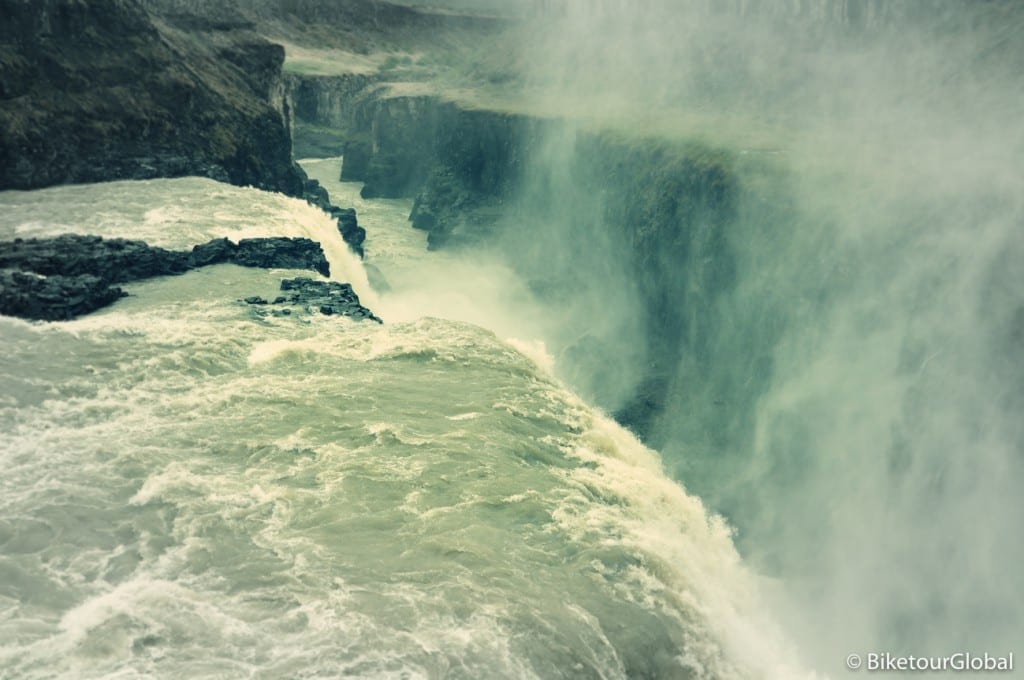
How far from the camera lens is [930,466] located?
33219 mm

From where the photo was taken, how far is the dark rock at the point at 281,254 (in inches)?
1569

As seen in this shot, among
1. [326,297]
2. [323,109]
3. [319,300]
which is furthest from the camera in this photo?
[323,109]

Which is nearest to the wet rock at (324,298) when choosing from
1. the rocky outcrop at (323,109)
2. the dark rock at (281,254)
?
the dark rock at (281,254)

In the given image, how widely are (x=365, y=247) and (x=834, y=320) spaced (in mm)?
46612

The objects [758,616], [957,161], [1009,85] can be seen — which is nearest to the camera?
[758,616]

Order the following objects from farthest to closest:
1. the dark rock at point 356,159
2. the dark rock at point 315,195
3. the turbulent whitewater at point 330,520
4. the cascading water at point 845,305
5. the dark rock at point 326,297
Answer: the dark rock at point 356,159 < the dark rock at point 315,195 < the dark rock at point 326,297 < the cascading water at point 845,305 < the turbulent whitewater at point 330,520

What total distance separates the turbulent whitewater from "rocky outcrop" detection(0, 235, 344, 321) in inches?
48.3

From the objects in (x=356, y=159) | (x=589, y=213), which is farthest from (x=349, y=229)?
(x=356, y=159)

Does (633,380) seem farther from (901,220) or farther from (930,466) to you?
(930,466)

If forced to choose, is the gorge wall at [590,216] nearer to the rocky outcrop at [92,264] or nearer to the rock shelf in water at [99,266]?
the rock shelf in water at [99,266]

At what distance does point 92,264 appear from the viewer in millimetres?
34656

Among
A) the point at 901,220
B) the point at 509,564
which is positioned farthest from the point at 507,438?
the point at 901,220

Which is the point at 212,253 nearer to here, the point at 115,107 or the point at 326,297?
the point at 326,297

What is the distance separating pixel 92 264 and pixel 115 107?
80.5 ft
